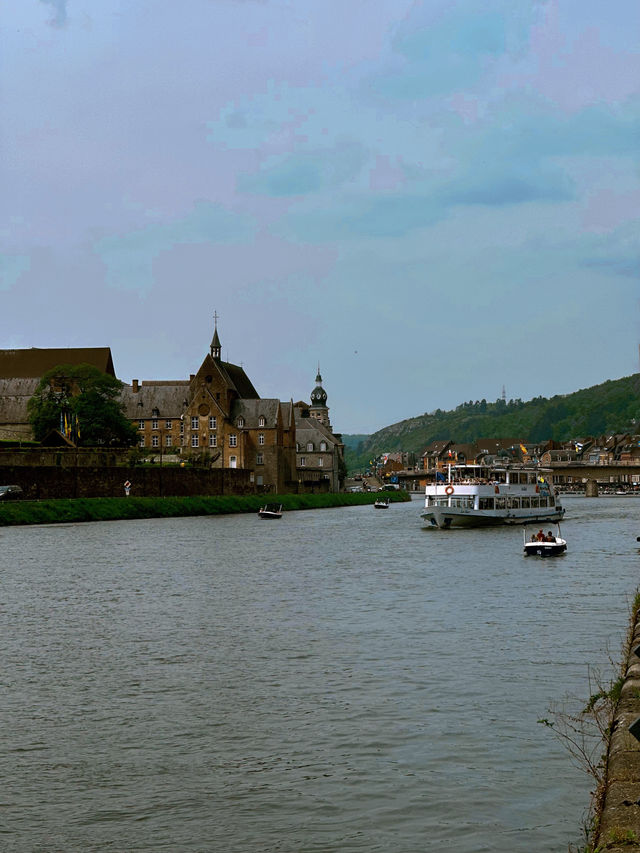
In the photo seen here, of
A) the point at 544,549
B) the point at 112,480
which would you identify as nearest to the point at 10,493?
the point at 112,480

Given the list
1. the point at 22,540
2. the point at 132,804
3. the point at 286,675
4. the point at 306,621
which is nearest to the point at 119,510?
the point at 22,540

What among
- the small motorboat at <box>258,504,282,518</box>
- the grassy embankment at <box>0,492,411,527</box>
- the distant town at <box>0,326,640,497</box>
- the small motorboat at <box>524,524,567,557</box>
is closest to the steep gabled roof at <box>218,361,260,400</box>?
the distant town at <box>0,326,640,497</box>

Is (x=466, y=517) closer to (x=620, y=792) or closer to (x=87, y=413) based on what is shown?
(x=87, y=413)

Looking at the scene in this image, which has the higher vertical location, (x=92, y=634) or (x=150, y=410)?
(x=150, y=410)

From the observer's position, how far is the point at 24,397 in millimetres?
171125

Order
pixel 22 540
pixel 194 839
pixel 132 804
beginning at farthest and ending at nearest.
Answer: pixel 22 540
pixel 132 804
pixel 194 839

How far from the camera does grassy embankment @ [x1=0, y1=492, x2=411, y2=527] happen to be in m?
87.4

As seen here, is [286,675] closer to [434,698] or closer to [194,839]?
[434,698]

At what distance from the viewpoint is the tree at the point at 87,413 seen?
139 metres

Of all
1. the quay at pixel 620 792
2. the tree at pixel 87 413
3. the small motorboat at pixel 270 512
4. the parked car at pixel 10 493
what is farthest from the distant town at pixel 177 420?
the quay at pixel 620 792

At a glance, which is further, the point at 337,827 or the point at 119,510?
the point at 119,510

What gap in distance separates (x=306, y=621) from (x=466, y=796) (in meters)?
17.7

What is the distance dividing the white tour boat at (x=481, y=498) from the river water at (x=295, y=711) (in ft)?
152

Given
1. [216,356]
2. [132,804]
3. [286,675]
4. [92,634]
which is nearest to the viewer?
[132,804]
